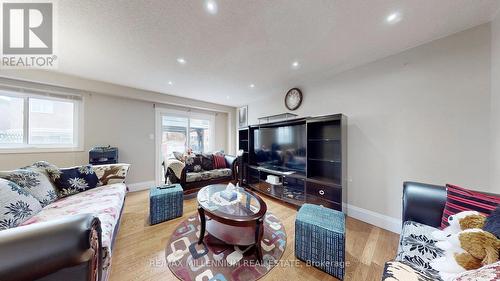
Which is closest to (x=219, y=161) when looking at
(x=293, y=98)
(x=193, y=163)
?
(x=193, y=163)

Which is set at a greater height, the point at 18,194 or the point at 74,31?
the point at 74,31

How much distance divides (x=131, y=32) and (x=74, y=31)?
584mm

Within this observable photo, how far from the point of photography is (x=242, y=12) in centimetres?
142

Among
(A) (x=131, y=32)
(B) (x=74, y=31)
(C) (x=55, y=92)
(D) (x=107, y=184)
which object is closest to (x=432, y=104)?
(A) (x=131, y=32)

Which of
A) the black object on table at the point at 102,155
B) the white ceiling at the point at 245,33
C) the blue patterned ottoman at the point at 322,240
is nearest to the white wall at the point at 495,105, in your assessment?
the white ceiling at the point at 245,33

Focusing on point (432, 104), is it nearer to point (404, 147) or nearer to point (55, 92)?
point (404, 147)

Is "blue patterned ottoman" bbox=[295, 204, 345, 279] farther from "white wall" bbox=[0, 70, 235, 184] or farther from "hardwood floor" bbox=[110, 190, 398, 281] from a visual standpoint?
"white wall" bbox=[0, 70, 235, 184]

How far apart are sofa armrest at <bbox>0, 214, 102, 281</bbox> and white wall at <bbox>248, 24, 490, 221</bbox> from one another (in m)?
2.84

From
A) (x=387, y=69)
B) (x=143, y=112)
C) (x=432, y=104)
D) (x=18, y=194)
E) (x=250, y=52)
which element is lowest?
(x=18, y=194)

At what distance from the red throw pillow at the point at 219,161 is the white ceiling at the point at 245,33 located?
74.5 inches

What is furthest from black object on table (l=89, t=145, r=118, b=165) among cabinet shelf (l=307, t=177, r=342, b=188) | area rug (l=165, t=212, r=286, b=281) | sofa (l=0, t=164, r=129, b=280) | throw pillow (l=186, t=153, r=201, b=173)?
cabinet shelf (l=307, t=177, r=342, b=188)

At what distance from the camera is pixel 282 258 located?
5.08 feet

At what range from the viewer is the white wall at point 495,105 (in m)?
1.42

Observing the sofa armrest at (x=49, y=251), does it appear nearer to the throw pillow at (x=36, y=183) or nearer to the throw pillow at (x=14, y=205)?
the throw pillow at (x=14, y=205)
